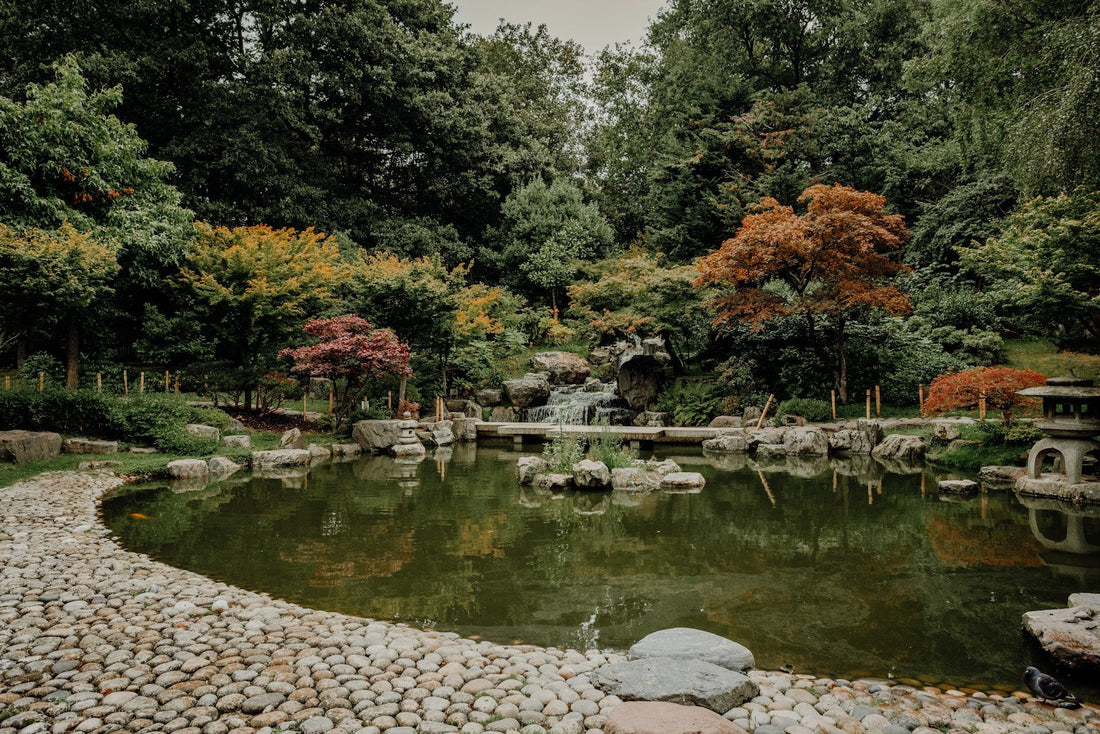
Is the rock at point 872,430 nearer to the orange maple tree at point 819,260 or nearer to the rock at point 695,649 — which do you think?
the orange maple tree at point 819,260

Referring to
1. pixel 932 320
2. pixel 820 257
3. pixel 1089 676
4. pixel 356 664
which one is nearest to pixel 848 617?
pixel 1089 676

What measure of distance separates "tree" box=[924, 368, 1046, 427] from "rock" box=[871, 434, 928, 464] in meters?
1.75

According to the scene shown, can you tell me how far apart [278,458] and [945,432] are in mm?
12130

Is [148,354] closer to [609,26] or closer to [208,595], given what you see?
[208,595]

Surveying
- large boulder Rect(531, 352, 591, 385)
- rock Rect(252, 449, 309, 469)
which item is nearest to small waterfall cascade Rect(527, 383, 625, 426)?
large boulder Rect(531, 352, 591, 385)

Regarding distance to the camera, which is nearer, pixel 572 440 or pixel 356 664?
pixel 356 664

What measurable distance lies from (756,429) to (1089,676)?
32.6 ft

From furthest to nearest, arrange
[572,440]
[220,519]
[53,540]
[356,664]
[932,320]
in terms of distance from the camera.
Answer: [932,320], [572,440], [220,519], [53,540], [356,664]

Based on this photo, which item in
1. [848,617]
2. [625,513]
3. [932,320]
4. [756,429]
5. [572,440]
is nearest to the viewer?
[848,617]

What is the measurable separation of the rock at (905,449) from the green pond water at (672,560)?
2695 mm

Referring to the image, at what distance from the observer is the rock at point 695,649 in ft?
10.0

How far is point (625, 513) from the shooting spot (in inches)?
285

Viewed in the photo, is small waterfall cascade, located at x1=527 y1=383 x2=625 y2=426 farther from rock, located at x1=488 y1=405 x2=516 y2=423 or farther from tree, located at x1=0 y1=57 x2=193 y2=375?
tree, located at x1=0 y1=57 x2=193 y2=375

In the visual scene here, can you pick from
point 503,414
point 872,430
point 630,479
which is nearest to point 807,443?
point 872,430
